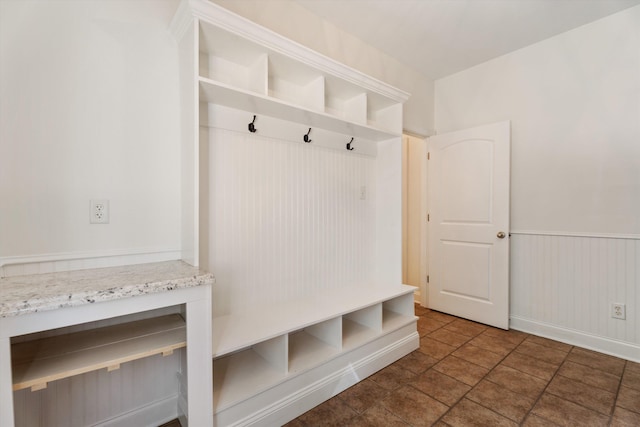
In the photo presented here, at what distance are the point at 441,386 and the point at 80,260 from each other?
85.2 inches

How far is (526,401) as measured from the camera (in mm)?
1762

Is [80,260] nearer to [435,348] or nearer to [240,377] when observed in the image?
[240,377]

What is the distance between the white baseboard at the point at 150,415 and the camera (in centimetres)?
141

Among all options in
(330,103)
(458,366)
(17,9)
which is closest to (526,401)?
(458,366)

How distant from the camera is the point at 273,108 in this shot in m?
1.79

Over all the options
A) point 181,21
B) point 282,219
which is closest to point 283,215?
point 282,219

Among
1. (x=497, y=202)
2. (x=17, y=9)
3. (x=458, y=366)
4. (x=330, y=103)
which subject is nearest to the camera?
(x=17, y=9)

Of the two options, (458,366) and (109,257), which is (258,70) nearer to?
(109,257)

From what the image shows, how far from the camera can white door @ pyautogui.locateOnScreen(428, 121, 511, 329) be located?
9.31 feet

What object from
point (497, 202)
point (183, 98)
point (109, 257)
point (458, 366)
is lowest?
point (458, 366)

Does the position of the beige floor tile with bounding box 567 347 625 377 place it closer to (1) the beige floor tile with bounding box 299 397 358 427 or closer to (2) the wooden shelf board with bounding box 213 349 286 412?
(1) the beige floor tile with bounding box 299 397 358 427

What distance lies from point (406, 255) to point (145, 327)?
3.27 metres

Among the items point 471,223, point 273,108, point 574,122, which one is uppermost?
point 574,122

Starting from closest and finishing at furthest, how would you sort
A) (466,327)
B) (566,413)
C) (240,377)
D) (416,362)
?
1. (240,377)
2. (566,413)
3. (416,362)
4. (466,327)
